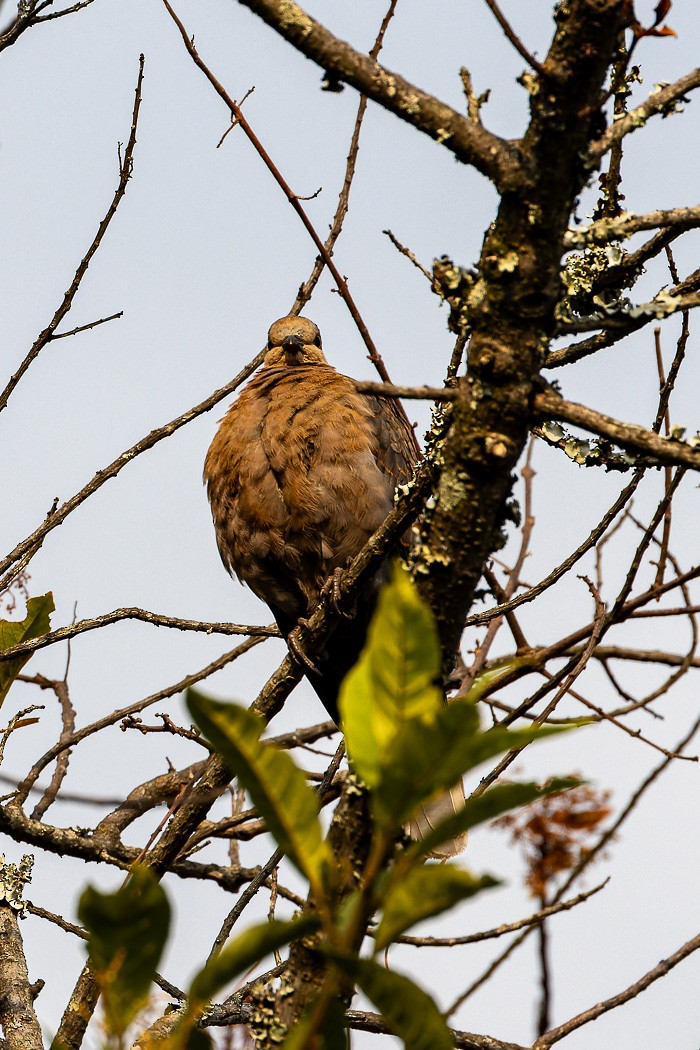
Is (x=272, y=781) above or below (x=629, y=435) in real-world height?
below

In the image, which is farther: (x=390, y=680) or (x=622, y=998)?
(x=622, y=998)

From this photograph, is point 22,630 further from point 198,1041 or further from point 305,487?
point 198,1041

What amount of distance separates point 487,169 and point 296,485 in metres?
2.67

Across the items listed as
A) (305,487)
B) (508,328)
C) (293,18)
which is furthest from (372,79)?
(305,487)

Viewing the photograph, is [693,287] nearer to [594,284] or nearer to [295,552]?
[594,284]

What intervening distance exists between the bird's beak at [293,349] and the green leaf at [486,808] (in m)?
3.90

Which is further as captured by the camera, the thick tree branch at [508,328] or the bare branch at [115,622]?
the bare branch at [115,622]

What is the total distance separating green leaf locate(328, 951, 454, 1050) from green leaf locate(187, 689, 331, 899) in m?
0.07

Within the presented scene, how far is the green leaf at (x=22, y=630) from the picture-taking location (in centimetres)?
268

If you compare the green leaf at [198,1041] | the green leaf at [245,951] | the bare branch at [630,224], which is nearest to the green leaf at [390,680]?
the green leaf at [245,951]

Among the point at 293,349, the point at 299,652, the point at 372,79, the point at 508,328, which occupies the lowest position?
the point at 508,328

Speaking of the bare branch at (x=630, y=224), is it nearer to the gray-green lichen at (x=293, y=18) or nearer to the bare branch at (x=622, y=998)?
the gray-green lichen at (x=293, y=18)

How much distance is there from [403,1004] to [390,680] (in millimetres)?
250

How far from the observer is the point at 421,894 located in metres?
0.81
